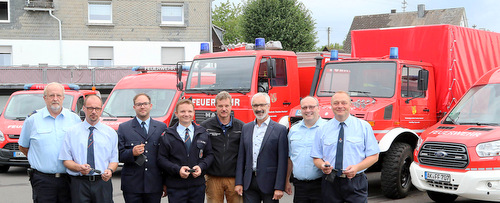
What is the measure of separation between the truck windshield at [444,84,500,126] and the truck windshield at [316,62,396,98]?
1.17 metres

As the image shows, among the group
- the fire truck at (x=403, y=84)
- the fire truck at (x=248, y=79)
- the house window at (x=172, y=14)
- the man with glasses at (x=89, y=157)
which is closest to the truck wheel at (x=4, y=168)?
the fire truck at (x=248, y=79)

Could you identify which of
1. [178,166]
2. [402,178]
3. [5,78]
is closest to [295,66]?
[402,178]

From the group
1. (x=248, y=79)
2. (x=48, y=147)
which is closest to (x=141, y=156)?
(x=48, y=147)

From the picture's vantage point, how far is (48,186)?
544 cm

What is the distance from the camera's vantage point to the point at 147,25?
30484 mm

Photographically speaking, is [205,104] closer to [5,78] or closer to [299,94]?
[299,94]

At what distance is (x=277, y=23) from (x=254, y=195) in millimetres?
27045

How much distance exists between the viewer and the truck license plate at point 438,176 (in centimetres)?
772

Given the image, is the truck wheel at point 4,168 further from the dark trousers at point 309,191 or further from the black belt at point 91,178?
the dark trousers at point 309,191

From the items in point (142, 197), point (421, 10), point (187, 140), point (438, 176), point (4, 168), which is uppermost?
point (421, 10)

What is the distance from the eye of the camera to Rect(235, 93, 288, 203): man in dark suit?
5531 mm

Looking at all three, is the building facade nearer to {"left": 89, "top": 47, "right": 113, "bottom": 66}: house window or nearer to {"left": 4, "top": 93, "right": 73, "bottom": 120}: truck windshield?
{"left": 89, "top": 47, "right": 113, "bottom": 66}: house window

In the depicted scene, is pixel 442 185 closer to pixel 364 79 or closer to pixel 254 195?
pixel 364 79

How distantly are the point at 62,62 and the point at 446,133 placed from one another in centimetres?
2534
